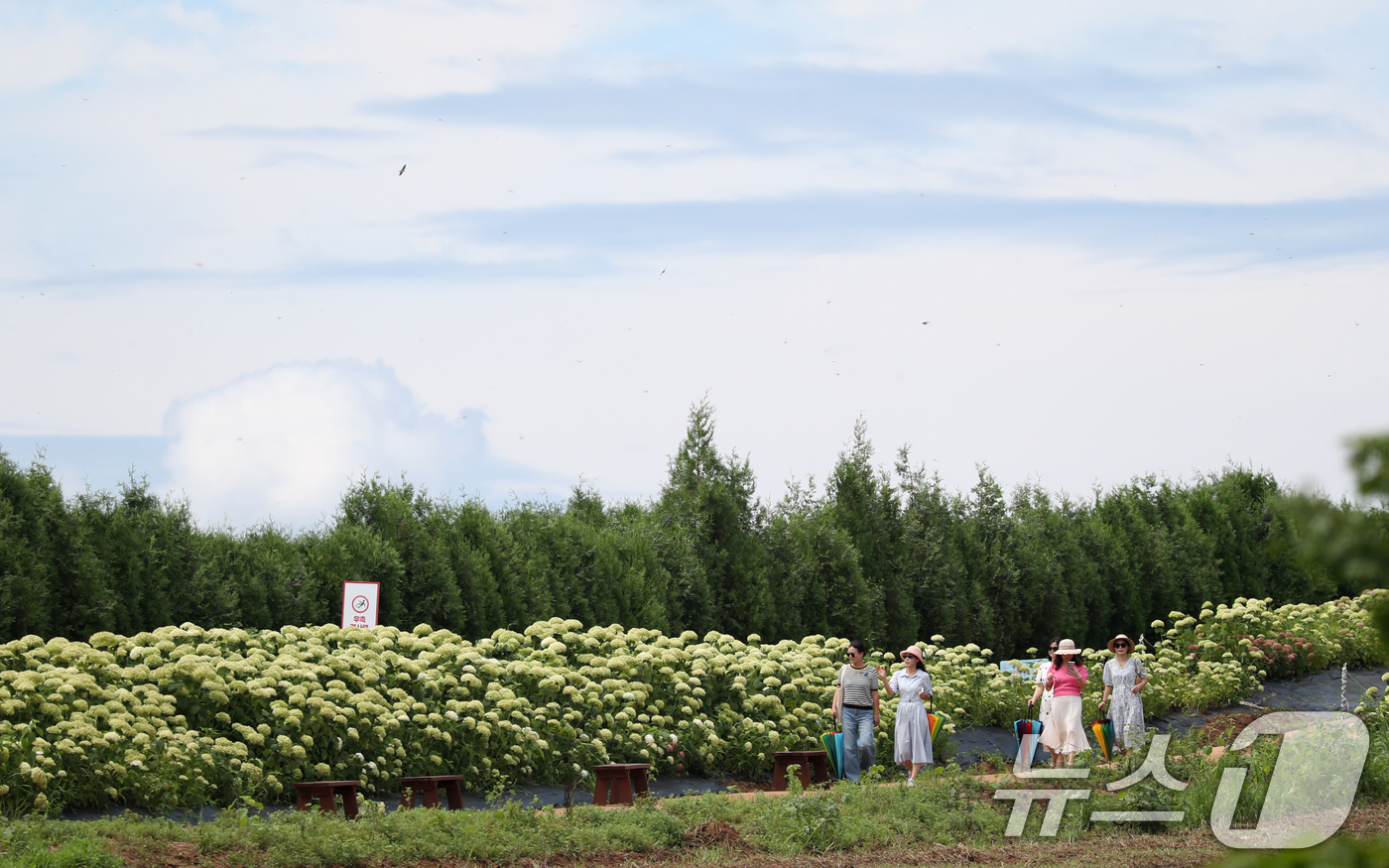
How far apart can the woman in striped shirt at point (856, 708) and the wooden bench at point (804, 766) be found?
0.24 metres

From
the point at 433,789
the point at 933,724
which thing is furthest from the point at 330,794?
the point at 933,724

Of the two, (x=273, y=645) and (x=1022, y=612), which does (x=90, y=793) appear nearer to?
(x=273, y=645)

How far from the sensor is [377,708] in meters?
9.37

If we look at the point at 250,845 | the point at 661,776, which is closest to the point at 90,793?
the point at 250,845

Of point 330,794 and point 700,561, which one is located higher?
point 700,561

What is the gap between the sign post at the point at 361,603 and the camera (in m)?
12.6

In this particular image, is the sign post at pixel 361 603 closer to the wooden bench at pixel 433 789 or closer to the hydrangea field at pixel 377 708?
the hydrangea field at pixel 377 708

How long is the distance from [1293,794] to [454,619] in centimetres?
883

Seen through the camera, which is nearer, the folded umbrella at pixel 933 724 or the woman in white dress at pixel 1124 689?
the folded umbrella at pixel 933 724

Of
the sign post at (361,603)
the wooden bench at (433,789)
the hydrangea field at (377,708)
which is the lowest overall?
the wooden bench at (433,789)

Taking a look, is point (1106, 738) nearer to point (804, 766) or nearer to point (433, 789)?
point (804, 766)

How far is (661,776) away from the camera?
11.5 meters

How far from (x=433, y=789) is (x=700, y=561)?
7617 millimetres

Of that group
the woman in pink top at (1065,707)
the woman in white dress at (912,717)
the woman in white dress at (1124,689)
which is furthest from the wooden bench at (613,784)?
the woman in white dress at (1124,689)
